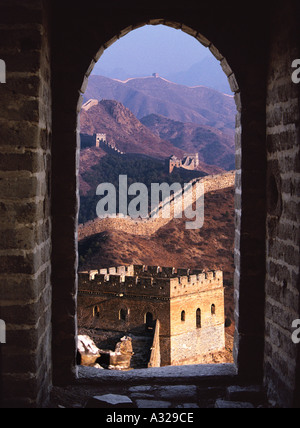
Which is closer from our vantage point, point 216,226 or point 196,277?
point 196,277

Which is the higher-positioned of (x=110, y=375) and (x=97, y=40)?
(x=97, y=40)

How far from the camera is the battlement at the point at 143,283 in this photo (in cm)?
2953

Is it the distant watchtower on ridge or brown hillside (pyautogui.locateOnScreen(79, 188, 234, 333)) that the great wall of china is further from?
the distant watchtower on ridge

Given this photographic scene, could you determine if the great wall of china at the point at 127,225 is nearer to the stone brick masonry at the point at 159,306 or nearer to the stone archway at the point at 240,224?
the stone brick masonry at the point at 159,306

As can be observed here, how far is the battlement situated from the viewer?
29.5 m

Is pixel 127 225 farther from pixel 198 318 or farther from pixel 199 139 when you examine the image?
pixel 199 139

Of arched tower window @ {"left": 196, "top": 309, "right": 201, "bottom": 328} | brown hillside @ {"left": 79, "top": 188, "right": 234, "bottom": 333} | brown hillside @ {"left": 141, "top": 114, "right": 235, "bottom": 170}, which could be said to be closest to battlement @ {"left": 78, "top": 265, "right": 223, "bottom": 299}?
arched tower window @ {"left": 196, "top": 309, "right": 201, "bottom": 328}

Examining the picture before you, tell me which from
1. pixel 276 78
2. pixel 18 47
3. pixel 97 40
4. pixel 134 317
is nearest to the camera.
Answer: pixel 18 47

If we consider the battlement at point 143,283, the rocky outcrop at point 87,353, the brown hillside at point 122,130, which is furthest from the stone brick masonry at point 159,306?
the brown hillside at point 122,130

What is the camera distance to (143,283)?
2967 centimetres
